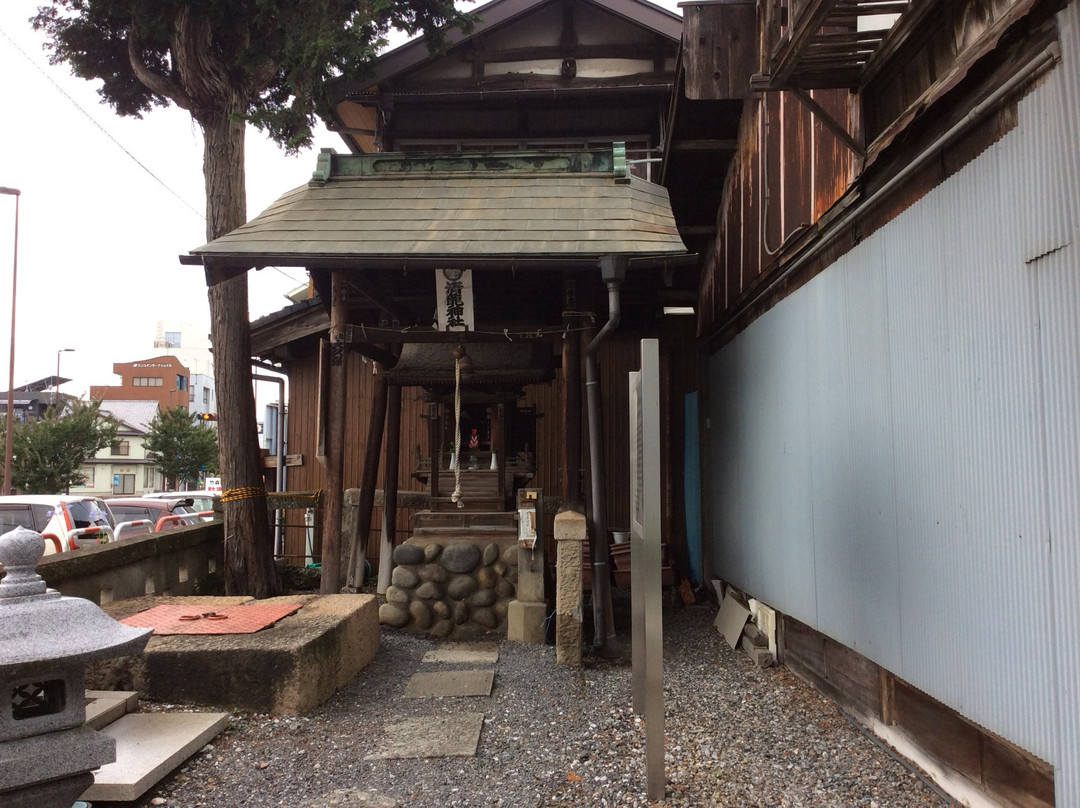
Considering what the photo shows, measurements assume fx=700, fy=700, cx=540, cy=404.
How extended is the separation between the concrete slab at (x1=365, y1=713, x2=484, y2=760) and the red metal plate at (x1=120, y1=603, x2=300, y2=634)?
141 centimetres

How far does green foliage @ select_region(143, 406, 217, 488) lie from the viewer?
128 feet

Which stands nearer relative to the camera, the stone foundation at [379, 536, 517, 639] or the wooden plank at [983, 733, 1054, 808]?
the wooden plank at [983, 733, 1054, 808]

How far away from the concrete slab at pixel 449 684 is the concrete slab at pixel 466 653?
38 centimetres

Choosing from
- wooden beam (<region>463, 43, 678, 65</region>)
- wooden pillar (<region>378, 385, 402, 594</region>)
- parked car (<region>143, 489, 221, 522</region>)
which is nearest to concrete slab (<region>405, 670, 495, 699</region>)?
wooden pillar (<region>378, 385, 402, 594</region>)

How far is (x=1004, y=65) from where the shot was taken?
3018mm

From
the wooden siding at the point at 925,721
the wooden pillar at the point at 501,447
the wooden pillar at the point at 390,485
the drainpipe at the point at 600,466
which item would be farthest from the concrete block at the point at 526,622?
the wooden siding at the point at 925,721

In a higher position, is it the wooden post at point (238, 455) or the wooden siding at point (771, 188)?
the wooden siding at point (771, 188)

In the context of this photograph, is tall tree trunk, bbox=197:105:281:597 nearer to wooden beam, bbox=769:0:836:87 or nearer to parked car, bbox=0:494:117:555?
parked car, bbox=0:494:117:555

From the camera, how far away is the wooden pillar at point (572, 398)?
7.24 metres

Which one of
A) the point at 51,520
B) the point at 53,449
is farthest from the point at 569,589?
the point at 53,449

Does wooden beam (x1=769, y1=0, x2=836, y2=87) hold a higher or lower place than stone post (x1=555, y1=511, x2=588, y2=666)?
higher

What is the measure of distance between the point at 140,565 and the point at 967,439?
7.75 metres

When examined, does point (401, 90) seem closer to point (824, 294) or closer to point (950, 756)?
point (824, 294)

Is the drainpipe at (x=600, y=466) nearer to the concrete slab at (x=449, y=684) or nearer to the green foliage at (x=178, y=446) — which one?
the concrete slab at (x=449, y=684)
